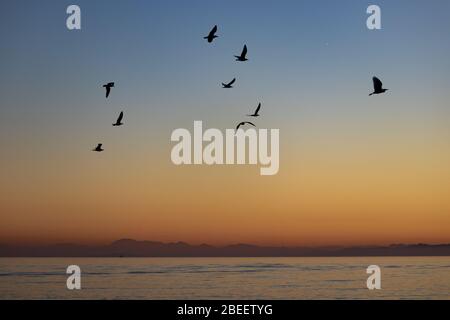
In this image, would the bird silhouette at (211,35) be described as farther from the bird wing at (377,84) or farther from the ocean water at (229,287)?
the ocean water at (229,287)

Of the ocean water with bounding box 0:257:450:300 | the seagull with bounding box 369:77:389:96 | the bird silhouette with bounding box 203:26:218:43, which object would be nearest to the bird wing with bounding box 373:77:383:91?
the seagull with bounding box 369:77:389:96

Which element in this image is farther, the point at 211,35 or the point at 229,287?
the point at 229,287

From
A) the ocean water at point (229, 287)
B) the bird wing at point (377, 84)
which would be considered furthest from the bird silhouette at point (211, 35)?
the ocean water at point (229, 287)

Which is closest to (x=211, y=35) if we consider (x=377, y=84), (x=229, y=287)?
(x=377, y=84)

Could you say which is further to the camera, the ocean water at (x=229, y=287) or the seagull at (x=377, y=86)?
the ocean water at (x=229, y=287)

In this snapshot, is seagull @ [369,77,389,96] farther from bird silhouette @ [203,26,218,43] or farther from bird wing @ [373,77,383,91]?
bird silhouette @ [203,26,218,43]

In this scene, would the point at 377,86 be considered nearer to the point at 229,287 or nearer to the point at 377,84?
the point at 377,84
